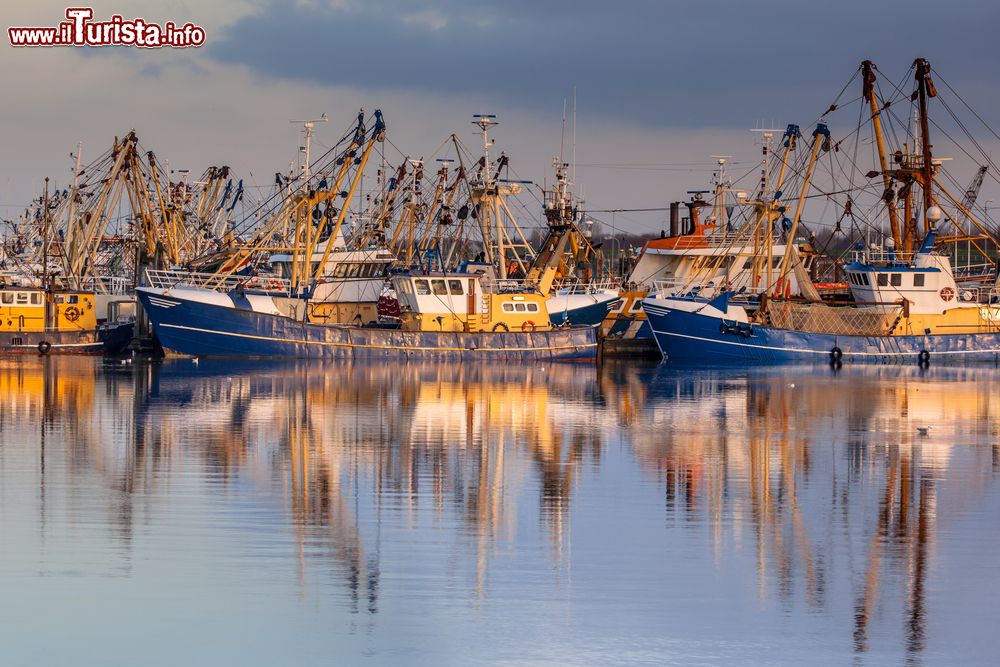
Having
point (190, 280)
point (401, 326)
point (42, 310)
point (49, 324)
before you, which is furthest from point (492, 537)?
point (190, 280)

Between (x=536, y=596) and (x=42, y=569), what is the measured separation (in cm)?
535

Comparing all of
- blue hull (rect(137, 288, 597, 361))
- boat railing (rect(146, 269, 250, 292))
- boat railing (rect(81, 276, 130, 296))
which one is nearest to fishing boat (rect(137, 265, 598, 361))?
blue hull (rect(137, 288, 597, 361))

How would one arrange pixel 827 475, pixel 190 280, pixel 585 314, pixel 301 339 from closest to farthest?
pixel 827 475 → pixel 301 339 → pixel 190 280 → pixel 585 314

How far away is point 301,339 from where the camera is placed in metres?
57.4

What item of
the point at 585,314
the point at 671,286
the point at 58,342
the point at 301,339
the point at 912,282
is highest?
the point at 912,282

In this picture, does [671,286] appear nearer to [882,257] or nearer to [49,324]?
[882,257]

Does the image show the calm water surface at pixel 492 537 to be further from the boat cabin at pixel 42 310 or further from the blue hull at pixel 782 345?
the boat cabin at pixel 42 310

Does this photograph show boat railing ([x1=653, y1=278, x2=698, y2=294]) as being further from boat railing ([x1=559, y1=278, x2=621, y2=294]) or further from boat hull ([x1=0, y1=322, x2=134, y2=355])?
boat hull ([x1=0, y1=322, x2=134, y2=355])

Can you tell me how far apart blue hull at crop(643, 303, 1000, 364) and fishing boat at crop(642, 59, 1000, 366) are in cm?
4

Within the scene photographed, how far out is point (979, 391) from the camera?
4419 centimetres

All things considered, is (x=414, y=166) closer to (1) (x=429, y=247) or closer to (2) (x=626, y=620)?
(1) (x=429, y=247)

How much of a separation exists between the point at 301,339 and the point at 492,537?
41.0 metres

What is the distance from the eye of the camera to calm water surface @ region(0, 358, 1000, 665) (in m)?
12.8

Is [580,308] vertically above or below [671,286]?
below
